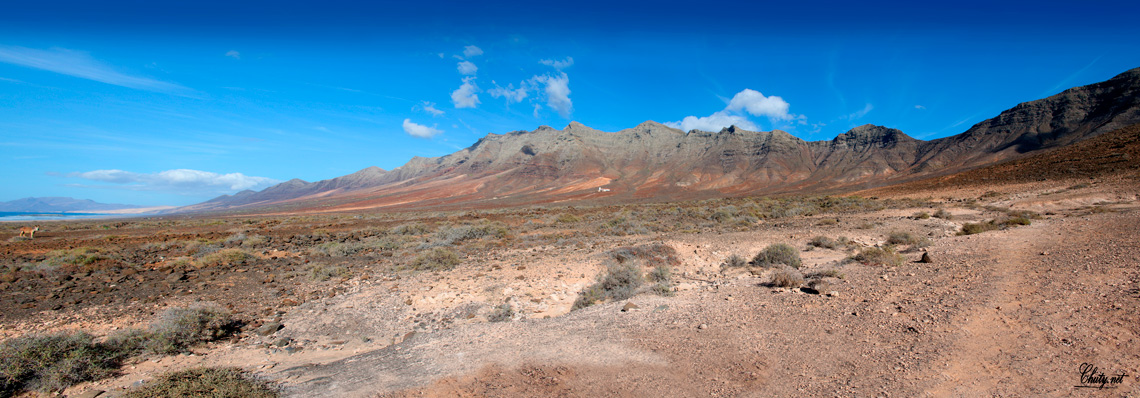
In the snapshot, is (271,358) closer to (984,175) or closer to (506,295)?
(506,295)

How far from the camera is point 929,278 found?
26.7 ft

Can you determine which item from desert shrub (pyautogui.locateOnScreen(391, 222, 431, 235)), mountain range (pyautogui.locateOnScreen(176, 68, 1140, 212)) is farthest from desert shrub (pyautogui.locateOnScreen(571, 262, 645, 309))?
mountain range (pyautogui.locateOnScreen(176, 68, 1140, 212))

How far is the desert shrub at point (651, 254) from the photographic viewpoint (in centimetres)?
1302

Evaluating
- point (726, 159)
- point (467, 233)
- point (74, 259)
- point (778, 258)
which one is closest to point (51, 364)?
point (778, 258)

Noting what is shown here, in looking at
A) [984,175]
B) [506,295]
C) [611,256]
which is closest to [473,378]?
[506,295]

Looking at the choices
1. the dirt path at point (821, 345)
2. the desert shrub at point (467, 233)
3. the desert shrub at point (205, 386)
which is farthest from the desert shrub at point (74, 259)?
the dirt path at point (821, 345)

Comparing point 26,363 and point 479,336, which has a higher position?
point 26,363

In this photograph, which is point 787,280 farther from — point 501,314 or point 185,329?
point 185,329

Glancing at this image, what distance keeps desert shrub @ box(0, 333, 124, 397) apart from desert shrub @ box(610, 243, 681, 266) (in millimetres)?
11176

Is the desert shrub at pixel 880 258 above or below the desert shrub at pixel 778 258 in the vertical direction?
above

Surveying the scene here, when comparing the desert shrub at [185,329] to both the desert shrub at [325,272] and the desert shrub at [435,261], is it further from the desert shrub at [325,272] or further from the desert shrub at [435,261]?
the desert shrub at [435,261]

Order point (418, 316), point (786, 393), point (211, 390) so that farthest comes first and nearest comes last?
1. point (418, 316)
2. point (211, 390)
3. point (786, 393)

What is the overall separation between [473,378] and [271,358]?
162 inches

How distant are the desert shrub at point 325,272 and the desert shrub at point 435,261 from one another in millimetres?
2183
